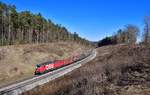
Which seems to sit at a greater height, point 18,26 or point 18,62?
point 18,26

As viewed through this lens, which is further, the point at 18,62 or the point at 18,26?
the point at 18,26

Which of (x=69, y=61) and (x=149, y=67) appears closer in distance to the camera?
(x=149, y=67)

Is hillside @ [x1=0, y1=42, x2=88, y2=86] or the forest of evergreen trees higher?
the forest of evergreen trees

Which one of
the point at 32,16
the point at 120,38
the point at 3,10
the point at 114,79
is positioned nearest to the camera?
the point at 114,79

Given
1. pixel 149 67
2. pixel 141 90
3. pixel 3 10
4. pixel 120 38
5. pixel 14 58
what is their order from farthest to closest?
pixel 120 38 < pixel 3 10 < pixel 14 58 < pixel 149 67 < pixel 141 90

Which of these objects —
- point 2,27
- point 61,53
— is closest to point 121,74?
point 61,53

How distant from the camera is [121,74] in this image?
567 inches

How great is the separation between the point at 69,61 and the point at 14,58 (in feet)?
46.5

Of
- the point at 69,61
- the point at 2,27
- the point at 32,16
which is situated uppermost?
the point at 32,16

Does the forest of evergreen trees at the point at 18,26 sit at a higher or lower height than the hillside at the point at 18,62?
higher

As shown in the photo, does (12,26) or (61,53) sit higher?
(12,26)

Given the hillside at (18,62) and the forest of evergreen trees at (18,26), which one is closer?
the hillside at (18,62)

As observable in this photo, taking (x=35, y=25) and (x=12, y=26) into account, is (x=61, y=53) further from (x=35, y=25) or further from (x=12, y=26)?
(x=35, y=25)

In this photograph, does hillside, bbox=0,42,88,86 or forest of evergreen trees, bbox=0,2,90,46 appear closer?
hillside, bbox=0,42,88,86
